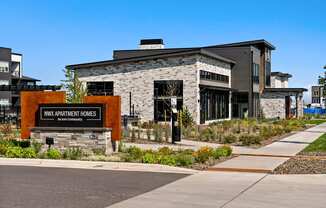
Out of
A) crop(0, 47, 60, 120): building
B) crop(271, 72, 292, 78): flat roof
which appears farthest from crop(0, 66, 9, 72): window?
crop(271, 72, 292, 78): flat roof

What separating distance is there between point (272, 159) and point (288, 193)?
6.96m

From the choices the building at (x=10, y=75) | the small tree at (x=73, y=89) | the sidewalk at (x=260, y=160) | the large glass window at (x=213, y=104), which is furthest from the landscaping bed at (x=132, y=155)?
the building at (x=10, y=75)

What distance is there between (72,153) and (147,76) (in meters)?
27.3

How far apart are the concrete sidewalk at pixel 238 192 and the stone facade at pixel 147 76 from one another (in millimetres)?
29323

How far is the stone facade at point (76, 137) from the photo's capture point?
755 inches

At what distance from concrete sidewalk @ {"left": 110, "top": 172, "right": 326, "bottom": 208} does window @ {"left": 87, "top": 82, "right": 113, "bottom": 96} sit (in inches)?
1300

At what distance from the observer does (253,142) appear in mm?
24750

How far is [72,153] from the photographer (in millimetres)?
18188

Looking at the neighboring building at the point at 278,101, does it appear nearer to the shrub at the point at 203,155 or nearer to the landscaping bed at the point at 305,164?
the landscaping bed at the point at 305,164

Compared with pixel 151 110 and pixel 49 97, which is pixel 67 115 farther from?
pixel 151 110

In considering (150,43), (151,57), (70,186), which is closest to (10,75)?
(150,43)

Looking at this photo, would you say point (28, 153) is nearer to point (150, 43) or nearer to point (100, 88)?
point (100, 88)

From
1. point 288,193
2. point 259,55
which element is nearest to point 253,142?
point 288,193

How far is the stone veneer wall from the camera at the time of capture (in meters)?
65.9
